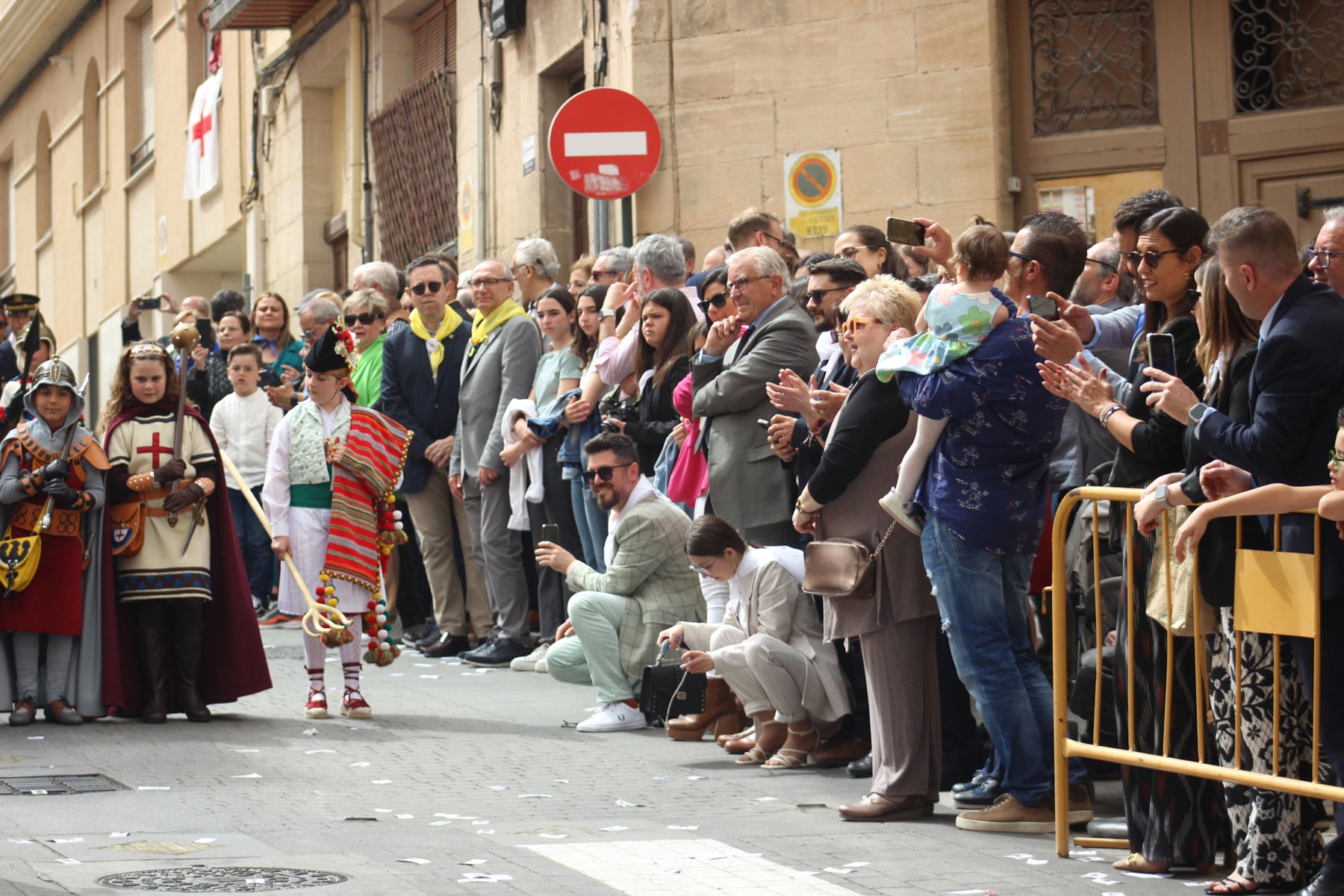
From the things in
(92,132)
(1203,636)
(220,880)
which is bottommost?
(220,880)

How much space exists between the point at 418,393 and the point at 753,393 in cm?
474

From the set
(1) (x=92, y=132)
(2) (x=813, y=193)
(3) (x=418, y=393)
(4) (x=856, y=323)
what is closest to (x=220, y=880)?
(4) (x=856, y=323)

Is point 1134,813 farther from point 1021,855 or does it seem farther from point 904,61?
point 904,61

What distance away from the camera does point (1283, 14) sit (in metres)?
13.2

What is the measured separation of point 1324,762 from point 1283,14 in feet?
27.6

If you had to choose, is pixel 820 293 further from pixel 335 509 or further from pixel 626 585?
pixel 335 509

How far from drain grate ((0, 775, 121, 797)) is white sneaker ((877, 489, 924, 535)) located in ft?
11.1

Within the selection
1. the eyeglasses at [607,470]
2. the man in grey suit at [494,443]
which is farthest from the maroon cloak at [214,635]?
the man in grey suit at [494,443]

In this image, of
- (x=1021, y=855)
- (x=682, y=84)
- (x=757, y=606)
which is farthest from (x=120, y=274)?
Answer: (x=1021, y=855)

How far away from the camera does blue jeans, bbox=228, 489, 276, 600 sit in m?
16.0

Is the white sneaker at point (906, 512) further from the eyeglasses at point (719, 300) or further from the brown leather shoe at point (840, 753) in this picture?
the eyeglasses at point (719, 300)

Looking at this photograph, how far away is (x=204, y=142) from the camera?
28.9 m

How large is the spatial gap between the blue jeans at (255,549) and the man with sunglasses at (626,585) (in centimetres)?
623

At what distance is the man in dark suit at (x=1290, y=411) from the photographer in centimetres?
572
